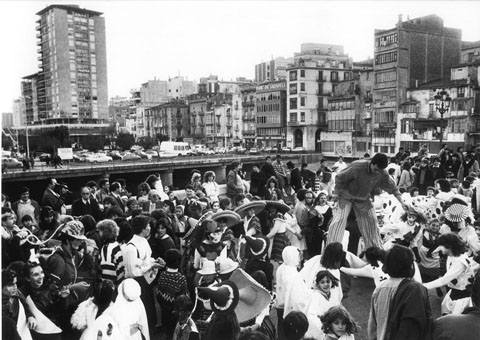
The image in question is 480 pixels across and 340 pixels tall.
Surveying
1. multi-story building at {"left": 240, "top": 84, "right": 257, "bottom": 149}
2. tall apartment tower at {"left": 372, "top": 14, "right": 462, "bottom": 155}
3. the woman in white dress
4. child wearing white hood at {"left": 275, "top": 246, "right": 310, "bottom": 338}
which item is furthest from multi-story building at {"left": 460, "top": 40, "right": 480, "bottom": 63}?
child wearing white hood at {"left": 275, "top": 246, "right": 310, "bottom": 338}

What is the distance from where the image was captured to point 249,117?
78875 mm

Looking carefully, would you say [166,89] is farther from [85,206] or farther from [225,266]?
[225,266]

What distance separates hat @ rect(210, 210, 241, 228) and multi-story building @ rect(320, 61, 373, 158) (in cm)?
5104

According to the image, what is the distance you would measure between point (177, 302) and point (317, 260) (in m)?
1.73

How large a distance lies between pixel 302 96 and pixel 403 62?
18426 mm

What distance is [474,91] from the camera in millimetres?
43375

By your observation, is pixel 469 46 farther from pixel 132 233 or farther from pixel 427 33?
pixel 132 233

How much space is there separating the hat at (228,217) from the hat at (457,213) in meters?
3.05

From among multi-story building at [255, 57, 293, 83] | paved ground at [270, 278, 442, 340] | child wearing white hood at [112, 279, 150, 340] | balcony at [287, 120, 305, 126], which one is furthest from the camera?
multi-story building at [255, 57, 293, 83]

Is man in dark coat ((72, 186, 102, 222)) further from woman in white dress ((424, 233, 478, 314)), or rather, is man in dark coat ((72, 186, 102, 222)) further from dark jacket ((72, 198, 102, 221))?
woman in white dress ((424, 233, 478, 314))

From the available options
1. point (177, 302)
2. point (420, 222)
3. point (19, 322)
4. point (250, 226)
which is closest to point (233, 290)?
point (177, 302)

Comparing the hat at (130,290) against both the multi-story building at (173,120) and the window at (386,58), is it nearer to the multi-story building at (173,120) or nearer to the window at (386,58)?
the window at (386,58)

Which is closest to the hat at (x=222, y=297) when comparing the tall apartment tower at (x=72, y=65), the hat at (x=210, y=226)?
the hat at (x=210, y=226)

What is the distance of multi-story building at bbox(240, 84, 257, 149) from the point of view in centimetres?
7806
